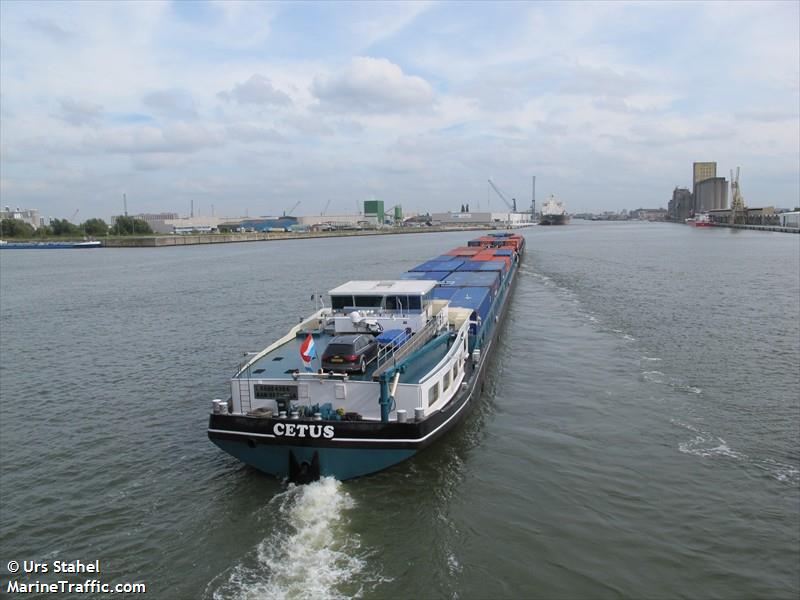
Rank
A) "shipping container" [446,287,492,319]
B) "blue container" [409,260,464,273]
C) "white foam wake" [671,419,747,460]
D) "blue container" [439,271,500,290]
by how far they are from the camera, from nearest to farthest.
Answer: "white foam wake" [671,419,747,460], "shipping container" [446,287,492,319], "blue container" [439,271,500,290], "blue container" [409,260,464,273]

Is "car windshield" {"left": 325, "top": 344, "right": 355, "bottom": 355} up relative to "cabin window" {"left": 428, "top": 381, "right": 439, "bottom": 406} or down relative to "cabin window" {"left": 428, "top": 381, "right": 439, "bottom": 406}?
up

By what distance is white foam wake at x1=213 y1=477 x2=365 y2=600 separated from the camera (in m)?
10.5

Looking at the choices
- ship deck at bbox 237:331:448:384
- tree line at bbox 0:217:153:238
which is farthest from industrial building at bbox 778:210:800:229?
tree line at bbox 0:217:153:238

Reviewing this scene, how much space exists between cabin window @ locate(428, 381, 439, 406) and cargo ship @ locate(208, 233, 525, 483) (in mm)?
40

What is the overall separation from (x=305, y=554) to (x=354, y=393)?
14.7 ft

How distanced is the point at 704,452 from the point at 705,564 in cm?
567

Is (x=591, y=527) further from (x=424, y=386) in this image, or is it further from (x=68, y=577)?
(x=68, y=577)

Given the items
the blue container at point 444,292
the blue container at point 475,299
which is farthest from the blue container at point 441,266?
the blue container at point 475,299

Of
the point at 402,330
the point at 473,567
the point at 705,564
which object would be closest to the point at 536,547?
the point at 473,567

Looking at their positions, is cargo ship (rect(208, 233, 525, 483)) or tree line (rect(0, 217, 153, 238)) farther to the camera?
tree line (rect(0, 217, 153, 238))

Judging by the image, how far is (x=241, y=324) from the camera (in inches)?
1442

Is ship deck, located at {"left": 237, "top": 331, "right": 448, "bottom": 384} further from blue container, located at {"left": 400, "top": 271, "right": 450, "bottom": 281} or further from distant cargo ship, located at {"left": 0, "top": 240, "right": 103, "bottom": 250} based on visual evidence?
distant cargo ship, located at {"left": 0, "top": 240, "right": 103, "bottom": 250}

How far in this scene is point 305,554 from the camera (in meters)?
11.6

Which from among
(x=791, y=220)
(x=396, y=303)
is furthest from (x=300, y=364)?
(x=791, y=220)
